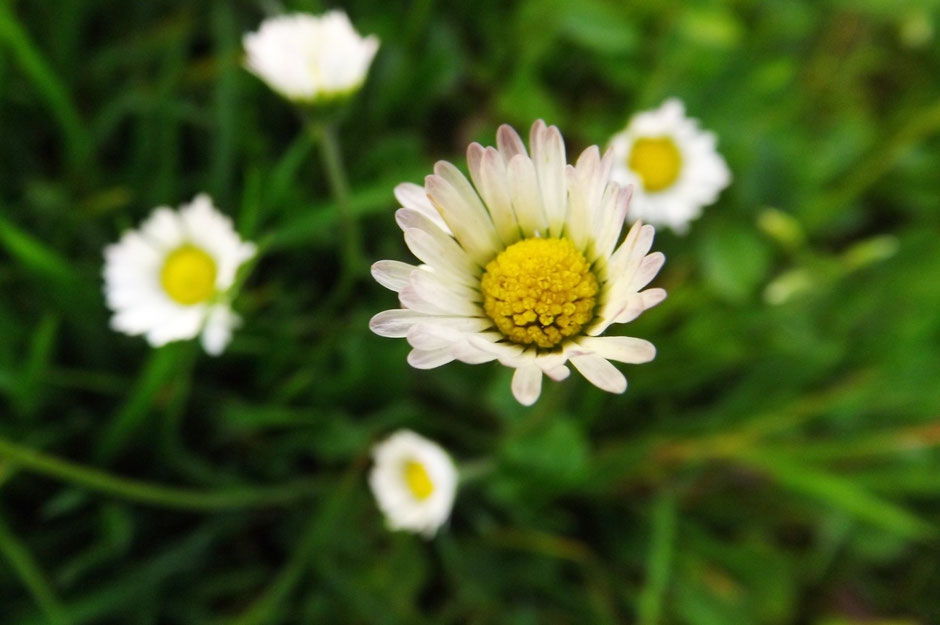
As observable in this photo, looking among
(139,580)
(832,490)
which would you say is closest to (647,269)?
(832,490)

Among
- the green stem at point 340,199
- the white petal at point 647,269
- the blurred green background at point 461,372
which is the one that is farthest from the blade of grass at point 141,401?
the white petal at point 647,269

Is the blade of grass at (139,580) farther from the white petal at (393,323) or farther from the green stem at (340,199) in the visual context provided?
the white petal at (393,323)

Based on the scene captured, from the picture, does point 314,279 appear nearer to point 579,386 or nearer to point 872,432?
point 579,386

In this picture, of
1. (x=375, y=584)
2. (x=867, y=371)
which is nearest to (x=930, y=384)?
(x=867, y=371)

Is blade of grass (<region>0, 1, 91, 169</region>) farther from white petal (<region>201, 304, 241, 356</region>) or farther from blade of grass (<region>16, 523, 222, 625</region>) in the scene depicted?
blade of grass (<region>16, 523, 222, 625</region>)

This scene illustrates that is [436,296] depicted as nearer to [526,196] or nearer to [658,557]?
[526,196]
